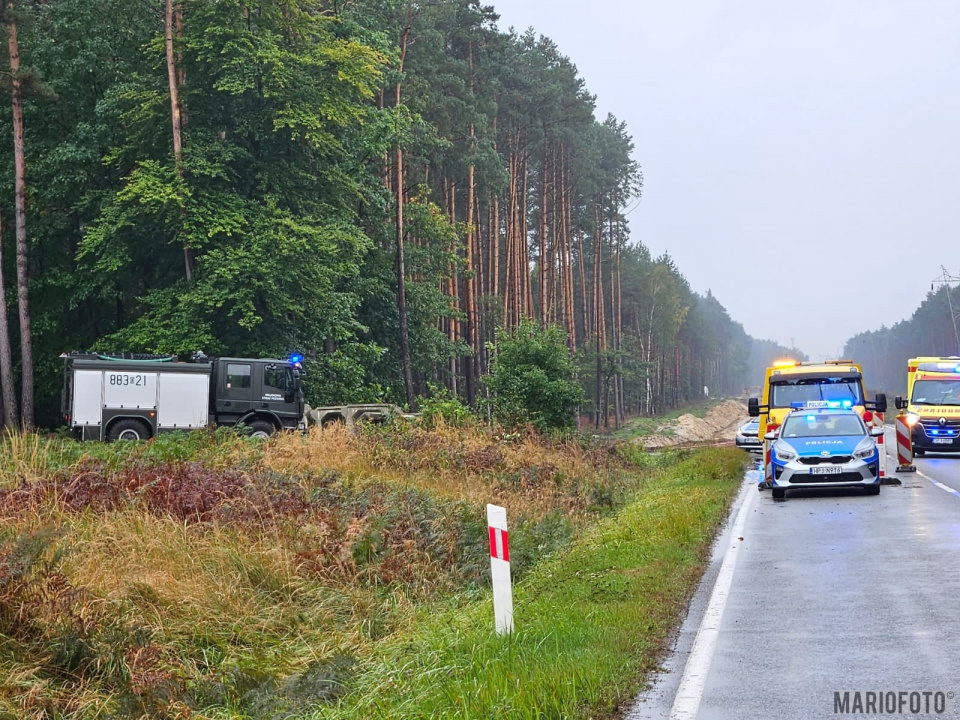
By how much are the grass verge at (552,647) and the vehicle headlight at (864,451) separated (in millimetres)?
6692

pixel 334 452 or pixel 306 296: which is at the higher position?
pixel 306 296

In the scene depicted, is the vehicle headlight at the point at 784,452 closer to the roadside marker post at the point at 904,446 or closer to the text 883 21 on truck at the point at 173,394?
the roadside marker post at the point at 904,446

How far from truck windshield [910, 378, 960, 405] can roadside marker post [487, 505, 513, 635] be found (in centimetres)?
2487

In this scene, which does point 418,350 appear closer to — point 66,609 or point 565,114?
point 565,114

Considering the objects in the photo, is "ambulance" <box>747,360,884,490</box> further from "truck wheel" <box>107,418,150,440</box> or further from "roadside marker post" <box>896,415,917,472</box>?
"truck wheel" <box>107,418,150,440</box>

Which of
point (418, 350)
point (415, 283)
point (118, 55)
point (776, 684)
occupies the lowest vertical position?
point (776, 684)

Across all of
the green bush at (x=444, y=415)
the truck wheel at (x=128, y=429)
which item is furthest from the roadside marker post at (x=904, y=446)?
the truck wheel at (x=128, y=429)

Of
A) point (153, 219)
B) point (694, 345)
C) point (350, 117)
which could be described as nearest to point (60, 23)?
point (153, 219)

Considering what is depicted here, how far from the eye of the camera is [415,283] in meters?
44.1

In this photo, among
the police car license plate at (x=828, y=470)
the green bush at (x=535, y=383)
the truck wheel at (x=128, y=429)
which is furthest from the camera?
the green bush at (x=535, y=383)

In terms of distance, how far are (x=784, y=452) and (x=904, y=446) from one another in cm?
805

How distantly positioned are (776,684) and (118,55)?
3493 cm

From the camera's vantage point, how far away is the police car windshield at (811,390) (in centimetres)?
2553

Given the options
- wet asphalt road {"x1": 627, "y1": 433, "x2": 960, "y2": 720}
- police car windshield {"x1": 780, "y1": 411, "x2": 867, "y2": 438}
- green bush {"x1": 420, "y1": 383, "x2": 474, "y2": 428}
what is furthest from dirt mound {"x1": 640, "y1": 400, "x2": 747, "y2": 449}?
wet asphalt road {"x1": 627, "y1": 433, "x2": 960, "y2": 720}
